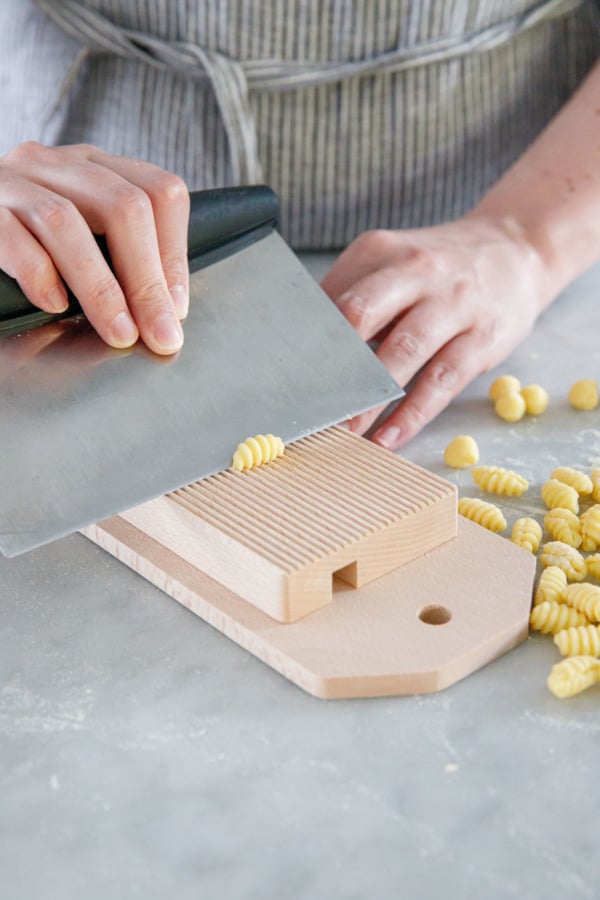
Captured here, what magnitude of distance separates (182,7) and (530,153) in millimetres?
570

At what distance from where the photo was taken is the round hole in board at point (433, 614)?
41.5 inches

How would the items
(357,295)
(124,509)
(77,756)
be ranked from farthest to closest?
1. (357,295)
2. (124,509)
3. (77,756)

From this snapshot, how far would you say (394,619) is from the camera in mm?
1043

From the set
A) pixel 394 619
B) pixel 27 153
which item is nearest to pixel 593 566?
pixel 394 619

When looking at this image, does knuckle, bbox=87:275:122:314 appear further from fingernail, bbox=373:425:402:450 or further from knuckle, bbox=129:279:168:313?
fingernail, bbox=373:425:402:450

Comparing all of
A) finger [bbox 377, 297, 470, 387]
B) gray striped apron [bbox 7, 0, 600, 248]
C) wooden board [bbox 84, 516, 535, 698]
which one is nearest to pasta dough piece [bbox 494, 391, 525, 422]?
finger [bbox 377, 297, 470, 387]

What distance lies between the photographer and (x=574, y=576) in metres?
1.13

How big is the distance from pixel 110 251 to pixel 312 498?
0.35 m

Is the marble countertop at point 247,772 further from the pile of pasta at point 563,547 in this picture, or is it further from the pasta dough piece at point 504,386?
the pasta dough piece at point 504,386

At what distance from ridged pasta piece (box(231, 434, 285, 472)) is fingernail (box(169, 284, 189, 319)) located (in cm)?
17

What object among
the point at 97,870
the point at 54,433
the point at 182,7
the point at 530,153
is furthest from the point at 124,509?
the point at 530,153

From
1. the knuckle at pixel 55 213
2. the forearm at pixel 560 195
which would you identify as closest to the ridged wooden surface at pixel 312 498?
the knuckle at pixel 55 213

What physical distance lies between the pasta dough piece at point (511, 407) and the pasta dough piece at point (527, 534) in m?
0.26

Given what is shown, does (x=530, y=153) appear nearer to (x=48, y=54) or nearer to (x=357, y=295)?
(x=357, y=295)
